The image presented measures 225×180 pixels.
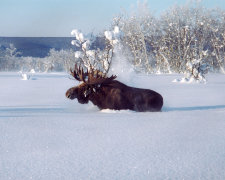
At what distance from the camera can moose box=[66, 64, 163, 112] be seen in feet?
20.7

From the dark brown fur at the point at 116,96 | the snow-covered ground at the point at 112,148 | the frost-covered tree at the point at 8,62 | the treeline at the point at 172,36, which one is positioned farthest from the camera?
the frost-covered tree at the point at 8,62

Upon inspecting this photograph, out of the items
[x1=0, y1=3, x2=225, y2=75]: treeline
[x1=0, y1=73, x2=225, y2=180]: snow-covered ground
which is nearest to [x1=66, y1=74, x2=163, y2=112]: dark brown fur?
[x1=0, y1=73, x2=225, y2=180]: snow-covered ground

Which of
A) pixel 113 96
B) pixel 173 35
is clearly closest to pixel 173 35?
pixel 173 35

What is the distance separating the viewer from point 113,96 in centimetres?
631

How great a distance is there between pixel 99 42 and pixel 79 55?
1576 cm

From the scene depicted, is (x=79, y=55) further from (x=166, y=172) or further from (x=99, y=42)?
(x=166, y=172)

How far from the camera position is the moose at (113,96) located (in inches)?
249

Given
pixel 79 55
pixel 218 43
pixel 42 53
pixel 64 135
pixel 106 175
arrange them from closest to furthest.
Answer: pixel 106 175 → pixel 64 135 → pixel 79 55 → pixel 218 43 → pixel 42 53

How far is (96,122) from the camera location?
4.91 m

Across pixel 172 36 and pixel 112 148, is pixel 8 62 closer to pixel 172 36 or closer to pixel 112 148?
pixel 172 36

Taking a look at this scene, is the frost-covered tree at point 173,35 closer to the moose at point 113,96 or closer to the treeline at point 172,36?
Answer: the treeline at point 172,36

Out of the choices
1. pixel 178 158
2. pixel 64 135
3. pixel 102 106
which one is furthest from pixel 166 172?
pixel 102 106

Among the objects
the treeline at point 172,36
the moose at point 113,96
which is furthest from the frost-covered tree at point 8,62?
the moose at point 113,96

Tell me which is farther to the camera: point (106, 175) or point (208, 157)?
point (208, 157)
